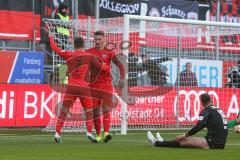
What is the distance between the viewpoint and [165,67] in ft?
80.2

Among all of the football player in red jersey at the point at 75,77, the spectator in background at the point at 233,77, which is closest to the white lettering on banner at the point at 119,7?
the spectator in background at the point at 233,77

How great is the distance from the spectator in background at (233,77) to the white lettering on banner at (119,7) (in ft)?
13.0

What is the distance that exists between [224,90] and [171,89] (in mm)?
2079

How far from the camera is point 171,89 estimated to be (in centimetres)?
2394

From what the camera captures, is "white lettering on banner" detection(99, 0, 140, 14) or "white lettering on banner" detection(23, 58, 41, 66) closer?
"white lettering on banner" detection(23, 58, 41, 66)

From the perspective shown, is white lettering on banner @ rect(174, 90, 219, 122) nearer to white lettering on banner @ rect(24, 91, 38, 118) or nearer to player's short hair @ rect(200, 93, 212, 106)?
white lettering on banner @ rect(24, 91, 38, 118)

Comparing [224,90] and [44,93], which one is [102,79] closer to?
[44,93]

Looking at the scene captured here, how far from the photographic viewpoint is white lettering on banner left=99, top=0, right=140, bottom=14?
26016 millimetres

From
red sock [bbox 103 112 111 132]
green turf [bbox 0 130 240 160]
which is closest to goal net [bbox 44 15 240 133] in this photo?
red sock [bbox 103 112 111 132]

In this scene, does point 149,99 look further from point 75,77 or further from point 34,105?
point 75,77

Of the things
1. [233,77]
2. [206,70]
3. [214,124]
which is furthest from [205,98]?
[233,77]

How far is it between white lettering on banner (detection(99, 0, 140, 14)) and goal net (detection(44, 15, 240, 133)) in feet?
8.19

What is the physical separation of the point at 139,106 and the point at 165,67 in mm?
2321

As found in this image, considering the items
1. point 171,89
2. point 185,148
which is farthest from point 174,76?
point 185,148
